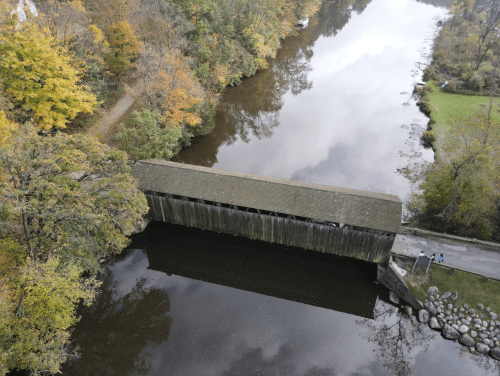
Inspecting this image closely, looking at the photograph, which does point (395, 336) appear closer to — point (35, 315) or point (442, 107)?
point (35, 315)

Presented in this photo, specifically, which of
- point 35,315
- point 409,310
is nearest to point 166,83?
point 35,315

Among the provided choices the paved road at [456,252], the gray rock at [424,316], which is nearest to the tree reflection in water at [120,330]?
the gray rock at [424,316]

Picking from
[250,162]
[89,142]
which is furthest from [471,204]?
[89,142]

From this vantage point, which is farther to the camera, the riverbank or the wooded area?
the riverbank

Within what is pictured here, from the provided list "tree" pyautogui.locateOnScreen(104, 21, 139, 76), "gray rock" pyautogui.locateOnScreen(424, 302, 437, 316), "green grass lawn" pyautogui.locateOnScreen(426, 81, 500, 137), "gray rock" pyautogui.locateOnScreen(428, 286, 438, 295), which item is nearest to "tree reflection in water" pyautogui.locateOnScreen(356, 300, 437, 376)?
"gray rock" pyautogui.locateOnScreen(424, 302, 437, 316)

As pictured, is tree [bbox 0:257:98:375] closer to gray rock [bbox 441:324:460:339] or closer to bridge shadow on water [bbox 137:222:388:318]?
bridge shadow on water [bbox 137:222:388:318]
